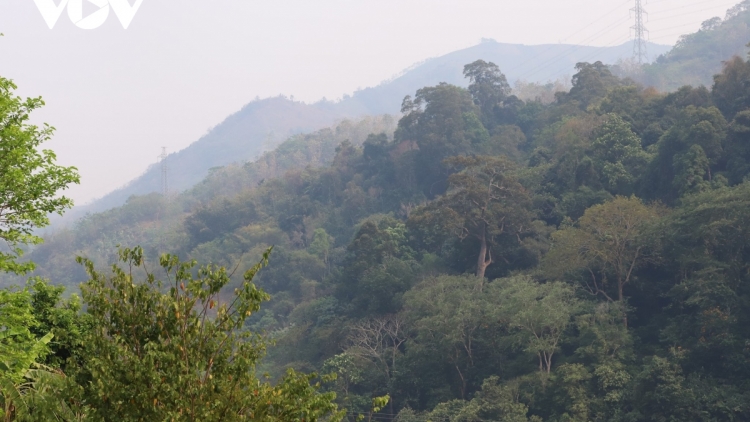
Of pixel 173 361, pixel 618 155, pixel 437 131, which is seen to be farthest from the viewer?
pixel 437 131

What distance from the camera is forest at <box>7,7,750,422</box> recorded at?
6.63 metres

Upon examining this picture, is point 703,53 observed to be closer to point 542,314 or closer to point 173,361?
point 542,314

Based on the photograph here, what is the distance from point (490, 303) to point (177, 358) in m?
22.2

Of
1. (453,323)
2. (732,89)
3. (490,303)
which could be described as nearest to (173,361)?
(453,323)

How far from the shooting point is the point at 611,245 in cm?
2672

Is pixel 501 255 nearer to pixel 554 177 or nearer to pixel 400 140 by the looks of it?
pixel 554 177

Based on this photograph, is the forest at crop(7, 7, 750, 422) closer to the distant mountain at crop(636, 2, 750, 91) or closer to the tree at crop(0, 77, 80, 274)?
the tree at crop(0, 77, 80, 274)

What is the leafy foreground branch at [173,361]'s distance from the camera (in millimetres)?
6215

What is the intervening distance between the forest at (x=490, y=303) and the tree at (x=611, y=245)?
0.08 m

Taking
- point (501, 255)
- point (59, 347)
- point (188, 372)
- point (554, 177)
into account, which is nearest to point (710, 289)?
point (501, 255)

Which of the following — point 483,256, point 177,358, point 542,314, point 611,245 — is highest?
point 177,358

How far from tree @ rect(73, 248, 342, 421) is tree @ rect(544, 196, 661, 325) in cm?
2130

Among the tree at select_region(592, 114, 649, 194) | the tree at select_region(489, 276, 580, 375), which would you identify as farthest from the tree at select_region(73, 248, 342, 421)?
the tree at select_region(592, 114, 649, 194)

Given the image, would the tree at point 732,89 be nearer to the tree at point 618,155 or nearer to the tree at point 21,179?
the tree at point 618,155
